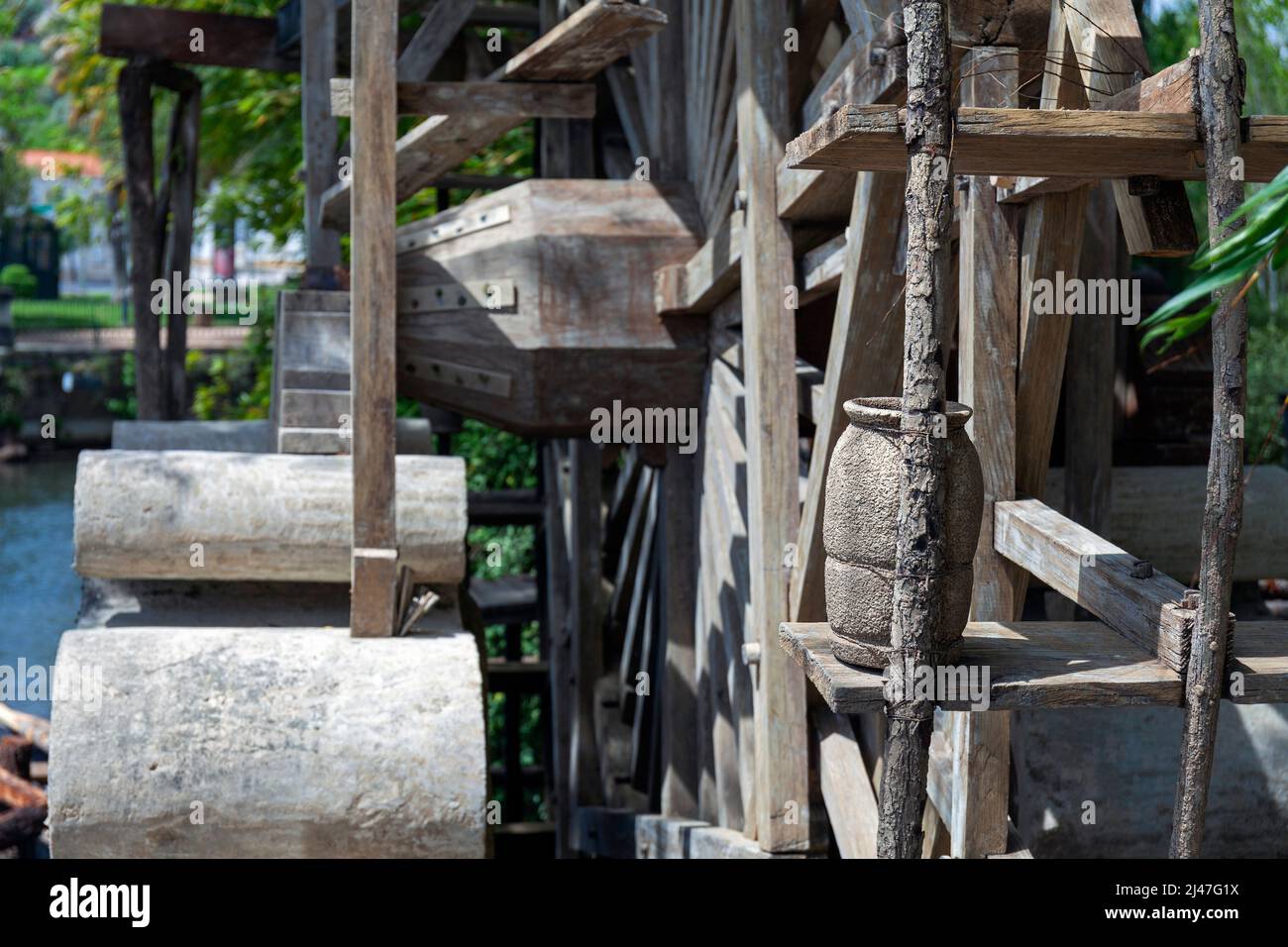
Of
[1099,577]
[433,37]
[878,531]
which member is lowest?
[1099,577]

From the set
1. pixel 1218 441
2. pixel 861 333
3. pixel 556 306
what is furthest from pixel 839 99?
pixel 556 306

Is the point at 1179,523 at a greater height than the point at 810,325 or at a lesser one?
lesser

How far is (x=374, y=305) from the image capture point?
15.6ft

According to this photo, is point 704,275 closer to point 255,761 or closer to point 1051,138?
point 255,761

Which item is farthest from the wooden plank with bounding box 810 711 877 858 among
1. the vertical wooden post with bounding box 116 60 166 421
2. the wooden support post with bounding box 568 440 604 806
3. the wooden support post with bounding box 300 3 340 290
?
the vertical wooden post with bounding box 116 60 166 421

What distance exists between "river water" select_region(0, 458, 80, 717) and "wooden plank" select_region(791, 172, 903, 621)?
27.6 ft

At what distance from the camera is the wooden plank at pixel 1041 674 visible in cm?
282

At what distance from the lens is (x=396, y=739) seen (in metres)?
4.18

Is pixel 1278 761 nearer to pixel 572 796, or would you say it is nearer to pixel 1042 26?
pixel 1042 26

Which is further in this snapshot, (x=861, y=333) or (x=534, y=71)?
(x=534, y=71)

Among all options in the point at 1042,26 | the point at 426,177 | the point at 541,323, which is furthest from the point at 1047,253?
the point at 426,177

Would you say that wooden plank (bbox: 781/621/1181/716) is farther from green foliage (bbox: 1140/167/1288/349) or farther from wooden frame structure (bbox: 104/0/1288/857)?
green foliage (bbox: 1140/167/1288/349)

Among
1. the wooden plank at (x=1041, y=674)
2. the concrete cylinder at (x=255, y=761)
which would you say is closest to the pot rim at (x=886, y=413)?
the wooden plank at (x=1041, y=674)

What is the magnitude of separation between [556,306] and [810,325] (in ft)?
3.26
